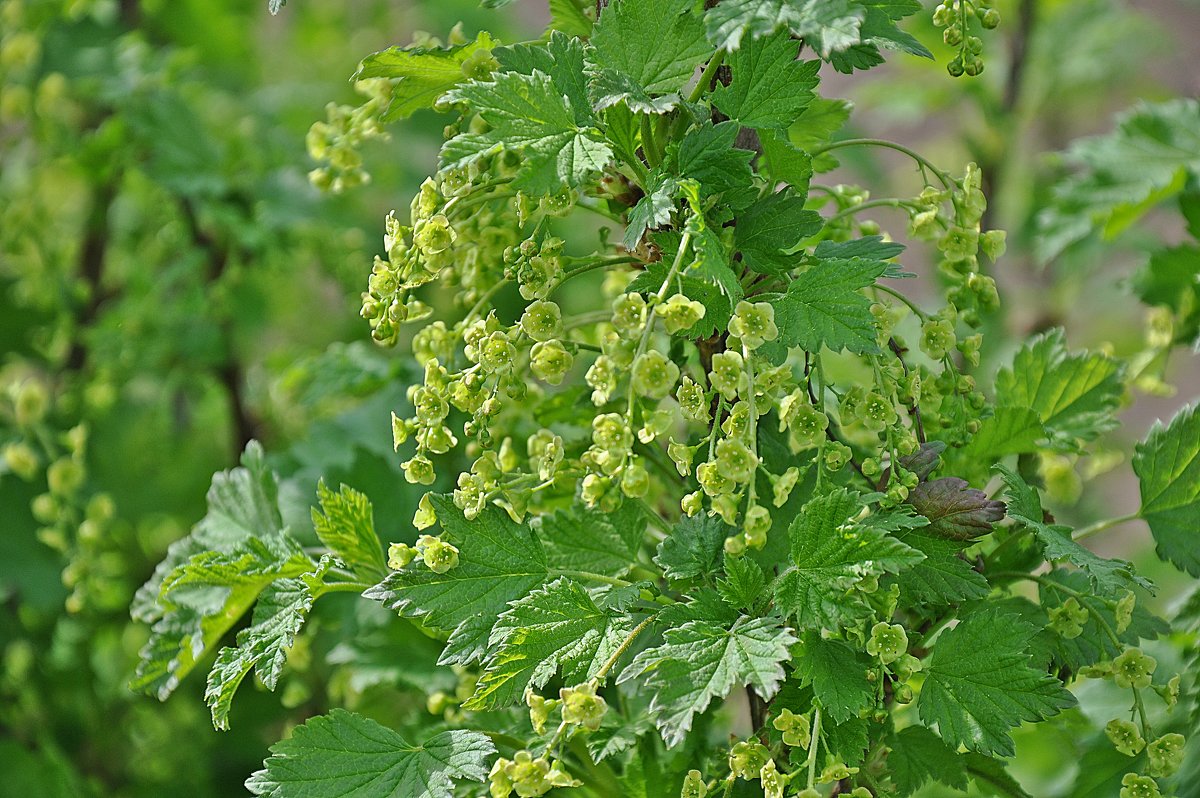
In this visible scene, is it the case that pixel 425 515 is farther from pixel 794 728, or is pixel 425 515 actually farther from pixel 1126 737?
pixel 1126 737

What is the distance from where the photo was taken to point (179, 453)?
1246 mm

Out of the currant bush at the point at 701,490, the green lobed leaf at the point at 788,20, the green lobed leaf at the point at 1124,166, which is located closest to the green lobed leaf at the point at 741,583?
the currant bush at the point at 701,490

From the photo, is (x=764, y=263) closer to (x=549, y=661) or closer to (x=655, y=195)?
(x=655, y=195)

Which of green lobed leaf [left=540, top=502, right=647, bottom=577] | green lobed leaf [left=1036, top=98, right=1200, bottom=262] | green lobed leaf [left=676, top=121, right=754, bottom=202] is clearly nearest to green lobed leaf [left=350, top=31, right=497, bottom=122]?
green lobed leaf [left=676, top=121, right=754, bottom=202]

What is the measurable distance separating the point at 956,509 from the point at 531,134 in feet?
0.83

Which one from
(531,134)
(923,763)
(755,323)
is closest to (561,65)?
(531,134)

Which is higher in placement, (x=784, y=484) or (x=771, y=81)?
(x=771, y=81)

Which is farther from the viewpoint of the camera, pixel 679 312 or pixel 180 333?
pixel 180 333

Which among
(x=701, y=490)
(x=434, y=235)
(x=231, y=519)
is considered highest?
(x=434, y=235)

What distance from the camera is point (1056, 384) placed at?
667 mm

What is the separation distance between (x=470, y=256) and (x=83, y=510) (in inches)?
23.1

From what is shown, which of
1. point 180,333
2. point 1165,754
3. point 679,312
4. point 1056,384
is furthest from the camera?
point 180,333

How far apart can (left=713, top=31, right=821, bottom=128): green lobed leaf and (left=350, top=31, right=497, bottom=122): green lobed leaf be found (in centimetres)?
12

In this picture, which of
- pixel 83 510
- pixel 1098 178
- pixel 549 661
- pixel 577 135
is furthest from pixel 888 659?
pixel 83 510
